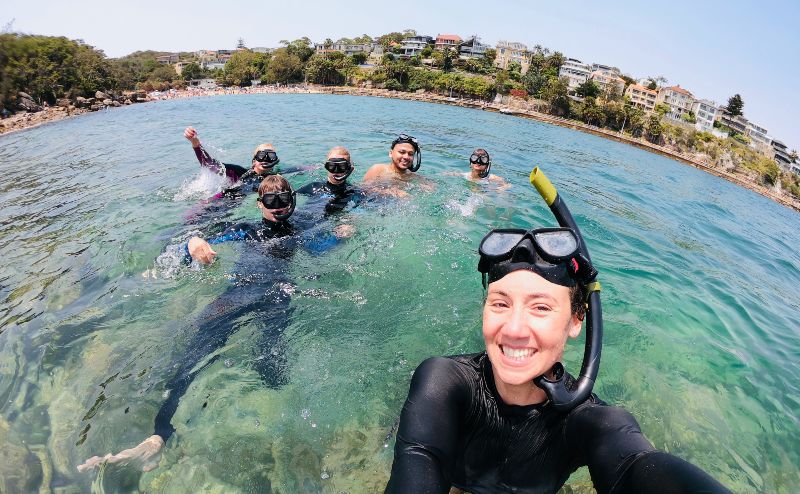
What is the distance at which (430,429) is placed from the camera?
1.83 metres

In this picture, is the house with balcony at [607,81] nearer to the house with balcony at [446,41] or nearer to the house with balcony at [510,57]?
the house with balcony at [510,57]

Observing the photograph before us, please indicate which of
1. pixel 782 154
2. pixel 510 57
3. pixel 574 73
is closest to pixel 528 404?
pixel 574 73

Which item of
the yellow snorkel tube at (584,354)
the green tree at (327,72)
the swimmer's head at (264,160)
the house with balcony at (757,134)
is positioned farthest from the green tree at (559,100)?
the yellow snorkel tube at (584,354)

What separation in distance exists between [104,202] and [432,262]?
7.72 m

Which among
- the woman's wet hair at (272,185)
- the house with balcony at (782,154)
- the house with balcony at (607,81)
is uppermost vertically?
the house with balcony at (607,81)

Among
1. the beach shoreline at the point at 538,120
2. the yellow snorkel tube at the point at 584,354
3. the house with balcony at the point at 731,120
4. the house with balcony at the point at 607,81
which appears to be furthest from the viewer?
the house with balcony at the point at 731,120

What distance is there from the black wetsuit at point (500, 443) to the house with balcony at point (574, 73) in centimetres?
11378

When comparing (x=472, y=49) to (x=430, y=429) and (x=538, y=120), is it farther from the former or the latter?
(x=430, y=429)

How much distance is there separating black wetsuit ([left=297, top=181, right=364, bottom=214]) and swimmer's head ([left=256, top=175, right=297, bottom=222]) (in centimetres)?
159

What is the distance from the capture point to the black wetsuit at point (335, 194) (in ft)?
22.9

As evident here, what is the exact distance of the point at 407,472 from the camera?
1710 mm

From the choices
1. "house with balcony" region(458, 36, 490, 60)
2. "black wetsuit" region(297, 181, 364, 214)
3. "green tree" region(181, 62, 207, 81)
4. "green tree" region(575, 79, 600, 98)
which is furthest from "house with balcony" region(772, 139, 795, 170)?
"green tree" region(181, 62, 207, 81)

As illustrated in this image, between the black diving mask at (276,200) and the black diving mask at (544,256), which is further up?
the black diving mask at (544,256)

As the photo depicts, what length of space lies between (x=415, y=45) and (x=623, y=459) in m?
138
